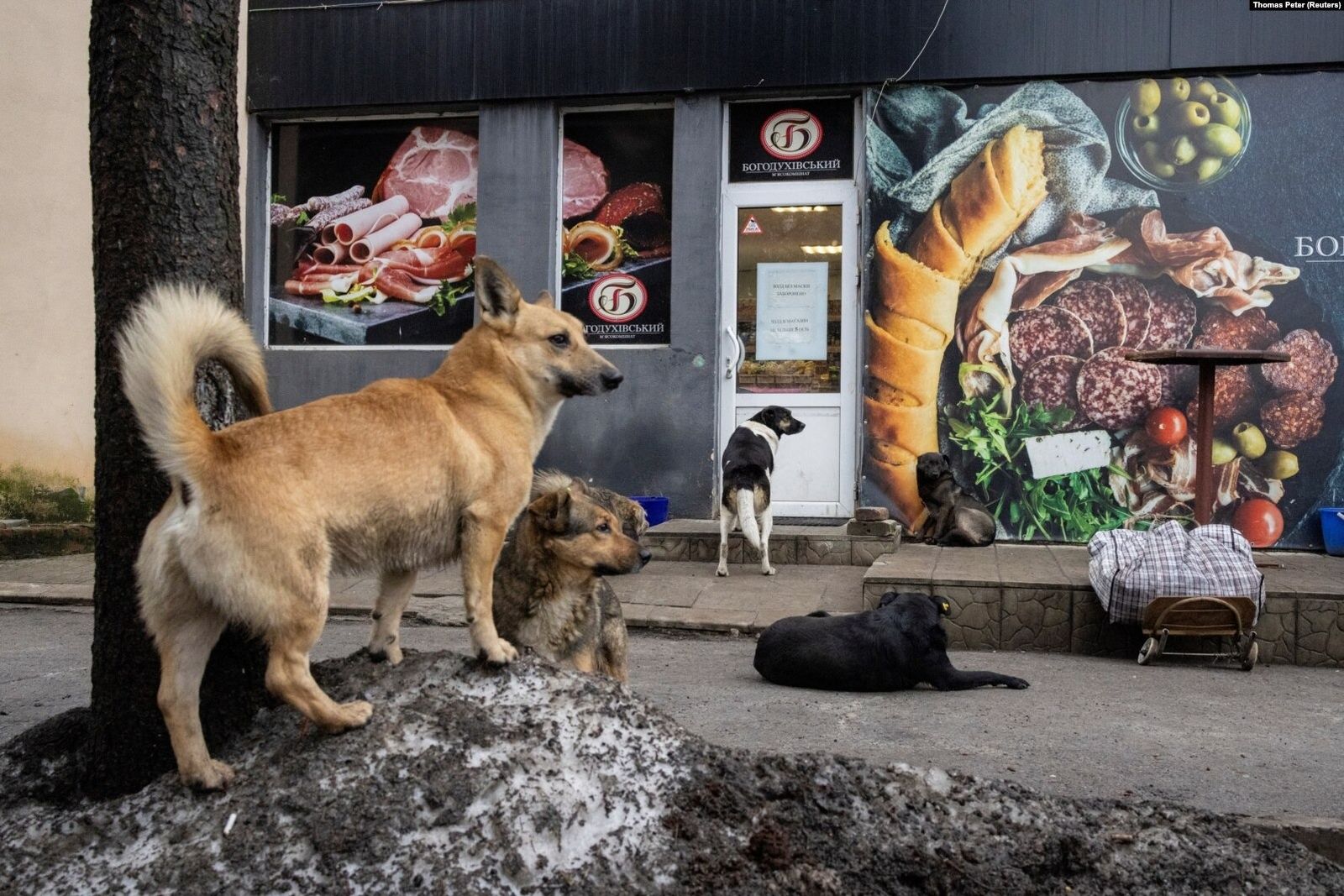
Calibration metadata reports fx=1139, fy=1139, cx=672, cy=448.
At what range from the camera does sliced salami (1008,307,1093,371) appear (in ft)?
33.1

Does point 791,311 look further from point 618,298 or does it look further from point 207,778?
point 207,778

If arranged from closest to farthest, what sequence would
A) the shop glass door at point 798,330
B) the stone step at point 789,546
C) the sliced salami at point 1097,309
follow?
the stone step at point 789,546 → the sliced salami at point 1097,309 → the shop glass door at point 798,330

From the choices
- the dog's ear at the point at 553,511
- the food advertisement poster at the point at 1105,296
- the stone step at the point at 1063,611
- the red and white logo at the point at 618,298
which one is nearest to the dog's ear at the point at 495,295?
the dog's ear at the point at 553,511

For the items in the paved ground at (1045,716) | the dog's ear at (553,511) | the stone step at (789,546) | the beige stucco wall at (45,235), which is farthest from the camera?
the beige stucco wall at (45,235)

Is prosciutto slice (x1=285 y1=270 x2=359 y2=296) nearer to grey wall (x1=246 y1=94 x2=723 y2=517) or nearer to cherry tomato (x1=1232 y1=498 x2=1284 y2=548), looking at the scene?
grey wall (x1=246 y1=94 x2=723 y2=517)

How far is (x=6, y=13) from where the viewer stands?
34.3 ft

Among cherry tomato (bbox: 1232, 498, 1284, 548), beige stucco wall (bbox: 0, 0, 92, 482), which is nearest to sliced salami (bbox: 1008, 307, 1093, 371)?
cherry tomato (bbox: 1232, 498, 1284, 548)

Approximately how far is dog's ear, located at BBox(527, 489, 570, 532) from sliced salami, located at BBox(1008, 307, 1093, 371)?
6976 millimetres

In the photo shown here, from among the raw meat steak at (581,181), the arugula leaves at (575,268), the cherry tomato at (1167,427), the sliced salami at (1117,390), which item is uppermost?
the raw meat steak at (581,181)

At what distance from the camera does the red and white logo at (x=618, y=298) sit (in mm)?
11023

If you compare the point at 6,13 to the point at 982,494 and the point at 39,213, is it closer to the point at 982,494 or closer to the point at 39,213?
the point at 39,213

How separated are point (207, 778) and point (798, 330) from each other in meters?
8.53

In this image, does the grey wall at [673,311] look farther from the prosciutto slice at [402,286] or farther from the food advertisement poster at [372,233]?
the prosciutto slice at [402,286]

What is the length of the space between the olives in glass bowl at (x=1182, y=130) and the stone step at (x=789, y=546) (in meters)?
3.90
